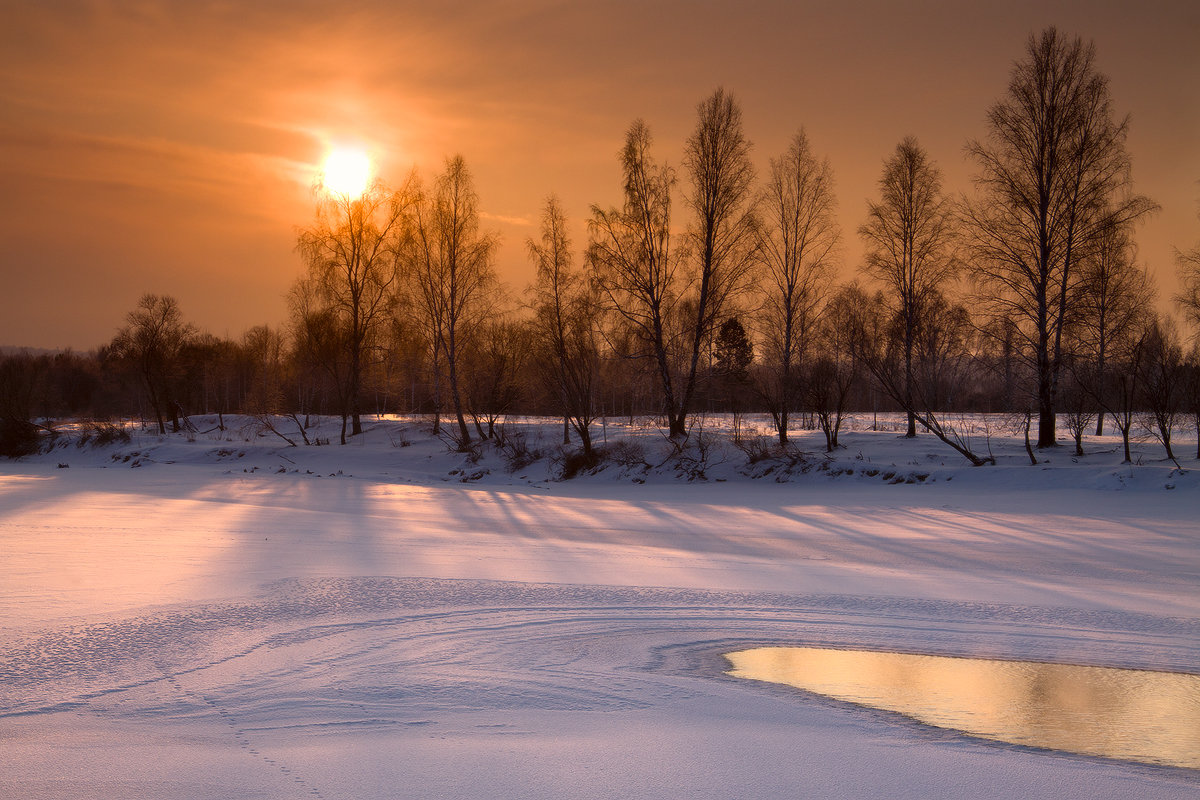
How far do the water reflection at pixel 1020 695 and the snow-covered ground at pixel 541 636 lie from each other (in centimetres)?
20

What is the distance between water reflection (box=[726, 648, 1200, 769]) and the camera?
3836mm

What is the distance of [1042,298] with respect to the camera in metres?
19.1

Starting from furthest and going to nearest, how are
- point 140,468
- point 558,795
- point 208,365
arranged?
point 208,365
point 140,468
point 558,795

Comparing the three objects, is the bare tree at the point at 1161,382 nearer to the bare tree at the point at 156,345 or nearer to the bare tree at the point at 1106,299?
the bare tree at the point at 1106,299

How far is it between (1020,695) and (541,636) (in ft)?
10.5

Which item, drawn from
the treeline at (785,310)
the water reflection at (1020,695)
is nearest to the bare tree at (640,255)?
the treeline at (785,310)

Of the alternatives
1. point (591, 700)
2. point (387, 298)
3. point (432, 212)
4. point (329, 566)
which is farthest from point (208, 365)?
point (591, 700)

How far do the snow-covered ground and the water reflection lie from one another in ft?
0.67

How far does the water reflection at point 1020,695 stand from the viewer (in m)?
3.84

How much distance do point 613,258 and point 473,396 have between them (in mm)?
8701

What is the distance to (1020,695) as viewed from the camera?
4492 millimetres

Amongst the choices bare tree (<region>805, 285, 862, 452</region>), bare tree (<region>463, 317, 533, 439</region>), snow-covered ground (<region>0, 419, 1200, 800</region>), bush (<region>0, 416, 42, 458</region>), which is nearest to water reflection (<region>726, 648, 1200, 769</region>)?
snow-covered ground (<region>0, 419, 1200, 800</region>)

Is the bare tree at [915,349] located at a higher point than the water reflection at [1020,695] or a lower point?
higher

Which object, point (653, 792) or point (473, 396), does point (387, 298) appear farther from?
point (653, 792)
